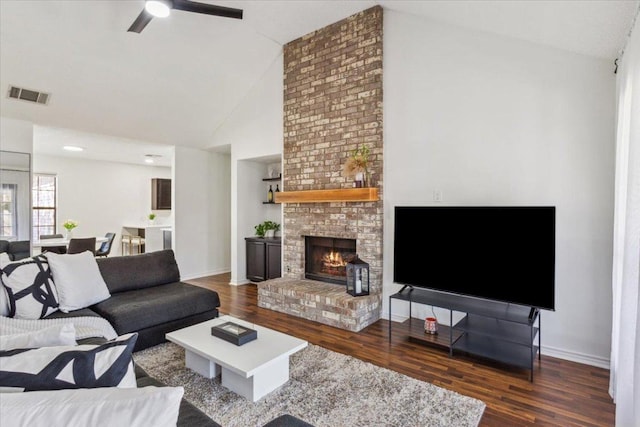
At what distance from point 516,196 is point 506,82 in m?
1.08

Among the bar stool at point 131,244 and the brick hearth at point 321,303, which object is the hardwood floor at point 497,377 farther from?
the bar stool at point 131,244

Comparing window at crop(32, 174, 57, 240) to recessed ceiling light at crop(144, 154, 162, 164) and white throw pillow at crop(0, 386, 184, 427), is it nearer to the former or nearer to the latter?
recessed ceiling light at crop(144, 154, 162, 164)

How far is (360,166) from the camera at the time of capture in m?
4.07

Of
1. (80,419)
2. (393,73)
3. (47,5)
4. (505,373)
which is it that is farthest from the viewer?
(393,73)

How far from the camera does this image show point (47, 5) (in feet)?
10.8

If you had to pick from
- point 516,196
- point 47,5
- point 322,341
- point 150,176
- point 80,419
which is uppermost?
point 47,5

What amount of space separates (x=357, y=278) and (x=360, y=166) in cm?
133

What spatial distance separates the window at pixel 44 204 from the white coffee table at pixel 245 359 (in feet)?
21.6

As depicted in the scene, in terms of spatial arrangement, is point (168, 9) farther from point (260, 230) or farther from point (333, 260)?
point (260, 230)

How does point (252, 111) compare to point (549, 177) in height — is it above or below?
above

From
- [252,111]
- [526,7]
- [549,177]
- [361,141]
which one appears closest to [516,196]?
[549,177]

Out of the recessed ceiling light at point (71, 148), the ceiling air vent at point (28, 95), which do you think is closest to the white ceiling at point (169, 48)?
the ceiling air vent at point (28, 95)

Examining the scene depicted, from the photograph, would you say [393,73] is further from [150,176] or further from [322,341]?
[150,176]

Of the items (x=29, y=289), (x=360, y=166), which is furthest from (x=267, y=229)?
(x=29, y=289)
